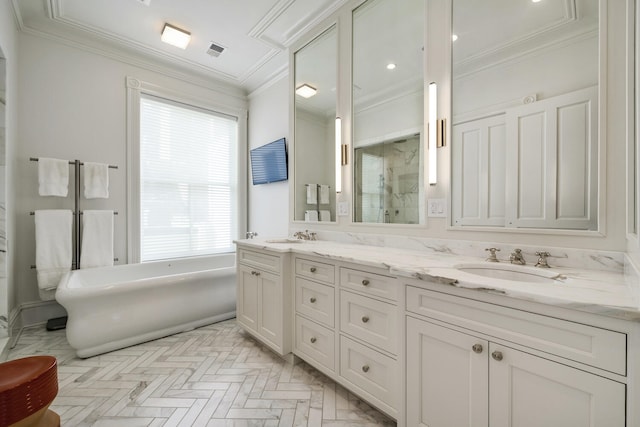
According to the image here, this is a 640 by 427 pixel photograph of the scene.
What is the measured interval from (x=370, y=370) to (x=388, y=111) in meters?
1.74

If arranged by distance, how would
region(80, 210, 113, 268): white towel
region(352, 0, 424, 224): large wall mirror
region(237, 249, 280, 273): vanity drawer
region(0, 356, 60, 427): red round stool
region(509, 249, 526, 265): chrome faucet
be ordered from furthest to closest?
region(80, 210, 113, 268): white towel
region(237, 249, 280, 273): vanity drawer
region(352, 0, 424, 224): large wall mirror
region(509, 249, 526, 265): chrome faucet
region(0, 356, 60, 427): red round stool

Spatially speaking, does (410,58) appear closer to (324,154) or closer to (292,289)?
(324,154)

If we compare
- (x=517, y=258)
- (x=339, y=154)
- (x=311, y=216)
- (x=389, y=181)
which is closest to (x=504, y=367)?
(x=517, y=258)

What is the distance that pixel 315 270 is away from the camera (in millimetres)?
1757

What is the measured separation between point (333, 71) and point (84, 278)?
306 cm

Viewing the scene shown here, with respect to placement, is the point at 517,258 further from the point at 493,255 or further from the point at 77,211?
the point at 77,211

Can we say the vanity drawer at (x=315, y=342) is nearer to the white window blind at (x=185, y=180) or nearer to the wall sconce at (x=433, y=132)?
the wall sconce at (x=433, y=132)

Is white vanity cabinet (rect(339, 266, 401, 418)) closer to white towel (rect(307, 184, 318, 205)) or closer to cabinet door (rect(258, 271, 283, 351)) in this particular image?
cabinet door (rect(258, 271, 283, 351))

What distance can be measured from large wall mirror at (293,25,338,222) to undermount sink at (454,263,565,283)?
4.20 ft

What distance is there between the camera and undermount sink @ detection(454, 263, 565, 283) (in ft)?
3.77

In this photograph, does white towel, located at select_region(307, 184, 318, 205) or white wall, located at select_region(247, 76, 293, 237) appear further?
white wall, located at select_region(247, 76, 293, 237)

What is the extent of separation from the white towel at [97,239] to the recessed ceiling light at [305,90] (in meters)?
2.36

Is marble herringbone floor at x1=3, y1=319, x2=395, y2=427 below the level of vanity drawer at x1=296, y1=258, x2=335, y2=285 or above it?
below

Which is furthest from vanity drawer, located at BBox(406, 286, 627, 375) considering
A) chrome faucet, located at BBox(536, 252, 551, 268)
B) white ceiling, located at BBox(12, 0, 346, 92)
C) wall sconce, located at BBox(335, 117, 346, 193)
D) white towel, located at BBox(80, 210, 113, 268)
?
white towel, located at BBox(80, 210, 113, 268)
